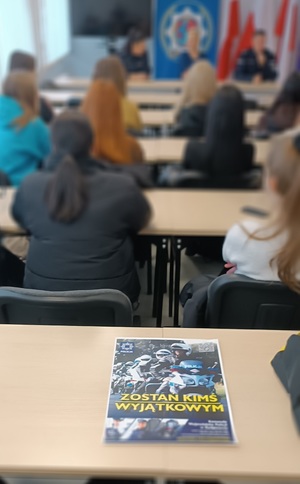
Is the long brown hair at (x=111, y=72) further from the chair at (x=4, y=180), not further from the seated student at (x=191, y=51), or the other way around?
the seated student at (x=191, y=51)

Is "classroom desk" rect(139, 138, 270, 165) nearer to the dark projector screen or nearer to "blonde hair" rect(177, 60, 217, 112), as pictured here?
"blonde hair" rect(177, 60, 217, 112)

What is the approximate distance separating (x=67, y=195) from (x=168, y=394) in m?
0.80

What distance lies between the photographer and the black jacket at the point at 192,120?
12.7ft

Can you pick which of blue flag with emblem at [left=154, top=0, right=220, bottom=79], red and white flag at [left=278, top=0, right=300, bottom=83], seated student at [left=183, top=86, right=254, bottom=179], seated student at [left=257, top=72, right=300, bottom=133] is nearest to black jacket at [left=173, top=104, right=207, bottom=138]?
seated student at [left=257, top=72, right=300, bottom=133]

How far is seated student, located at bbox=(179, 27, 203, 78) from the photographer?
274 inches

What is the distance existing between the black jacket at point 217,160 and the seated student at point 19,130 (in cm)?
97

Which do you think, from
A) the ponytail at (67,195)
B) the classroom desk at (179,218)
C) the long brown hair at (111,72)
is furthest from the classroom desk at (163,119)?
the ponytail at (67,195)

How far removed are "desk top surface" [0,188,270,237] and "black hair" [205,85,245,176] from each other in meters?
0.80

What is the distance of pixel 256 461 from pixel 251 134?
11.5 ft

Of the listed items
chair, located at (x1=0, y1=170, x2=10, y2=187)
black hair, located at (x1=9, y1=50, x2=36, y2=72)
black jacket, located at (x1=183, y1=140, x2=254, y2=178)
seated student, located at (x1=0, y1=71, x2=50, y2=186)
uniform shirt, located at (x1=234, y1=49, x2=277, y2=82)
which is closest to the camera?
chair, located at (x1=0, y1=170, x2=10, y2=187)

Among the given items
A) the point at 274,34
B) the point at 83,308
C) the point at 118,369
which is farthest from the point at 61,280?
the point at 274,34

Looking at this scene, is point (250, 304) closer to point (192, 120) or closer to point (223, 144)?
point (223, 144)

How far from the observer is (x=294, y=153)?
1.23m

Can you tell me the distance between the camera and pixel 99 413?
1020 millimetres
